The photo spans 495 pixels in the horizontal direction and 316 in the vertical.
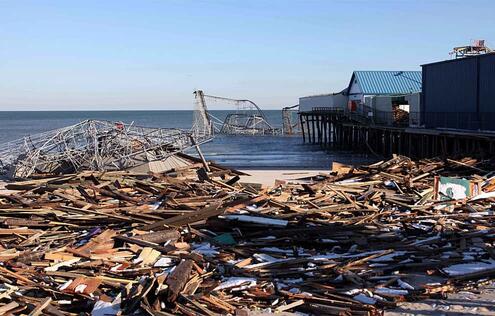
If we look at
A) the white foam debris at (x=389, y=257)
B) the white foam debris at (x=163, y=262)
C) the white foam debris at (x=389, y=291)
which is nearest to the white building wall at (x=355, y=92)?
the white foam debris at (x=389, y=257)

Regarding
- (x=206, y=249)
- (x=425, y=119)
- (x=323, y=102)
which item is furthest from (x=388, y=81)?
(x=206, y=249)

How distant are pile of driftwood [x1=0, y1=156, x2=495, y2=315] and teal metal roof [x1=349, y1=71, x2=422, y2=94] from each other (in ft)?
136

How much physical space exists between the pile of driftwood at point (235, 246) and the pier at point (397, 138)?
1210 cm

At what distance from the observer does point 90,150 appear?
87.4 ft

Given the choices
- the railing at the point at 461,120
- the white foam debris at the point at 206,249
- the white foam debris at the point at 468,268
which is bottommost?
the white foam debris at the point at 468,268

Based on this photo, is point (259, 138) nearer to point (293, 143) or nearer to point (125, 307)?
point (293, 143)

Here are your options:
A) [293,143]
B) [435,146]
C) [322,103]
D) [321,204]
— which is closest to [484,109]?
[435,146]

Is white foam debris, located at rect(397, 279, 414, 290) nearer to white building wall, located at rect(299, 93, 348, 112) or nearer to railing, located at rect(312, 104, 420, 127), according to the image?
railing, located at rect(312, 104, 420, 127)

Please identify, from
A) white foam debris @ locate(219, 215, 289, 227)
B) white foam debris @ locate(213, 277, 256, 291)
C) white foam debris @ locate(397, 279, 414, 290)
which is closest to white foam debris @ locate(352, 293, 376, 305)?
white foam debris @ locate(397, 279, 414, 290)

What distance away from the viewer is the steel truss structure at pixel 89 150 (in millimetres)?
26047

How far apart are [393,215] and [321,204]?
176 centimetres

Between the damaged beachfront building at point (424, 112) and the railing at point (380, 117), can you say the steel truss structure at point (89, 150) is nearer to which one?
the damaged beachfront building at point (424, 112)

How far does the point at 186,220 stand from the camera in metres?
12.4

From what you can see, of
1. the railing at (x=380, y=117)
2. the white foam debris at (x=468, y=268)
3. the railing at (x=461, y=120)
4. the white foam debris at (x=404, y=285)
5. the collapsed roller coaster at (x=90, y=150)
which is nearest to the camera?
the white foam debris at (x=404, y=285)
